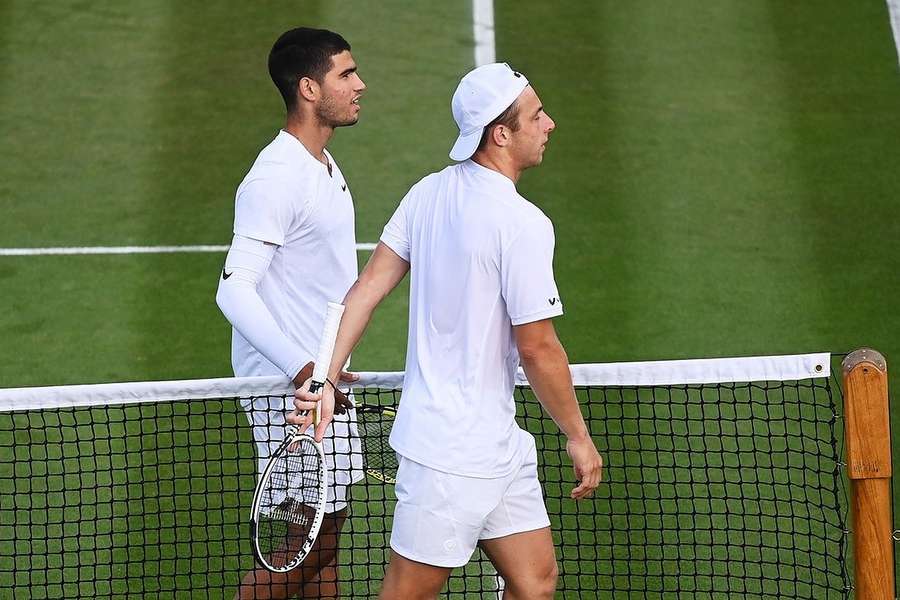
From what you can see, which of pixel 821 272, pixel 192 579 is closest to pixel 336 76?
pixel 192 579

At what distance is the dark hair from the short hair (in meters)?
1.43

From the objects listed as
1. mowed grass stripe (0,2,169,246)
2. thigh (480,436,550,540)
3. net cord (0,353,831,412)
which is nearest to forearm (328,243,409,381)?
net cord (0,353,831,412)

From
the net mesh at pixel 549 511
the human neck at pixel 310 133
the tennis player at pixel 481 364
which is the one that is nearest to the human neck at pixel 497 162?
the tennis player at pixel 481 364

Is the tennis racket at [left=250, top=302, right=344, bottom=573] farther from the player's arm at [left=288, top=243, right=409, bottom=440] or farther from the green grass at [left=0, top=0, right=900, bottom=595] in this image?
the green grass at [left=0, top=0, right=900, bottom=595]

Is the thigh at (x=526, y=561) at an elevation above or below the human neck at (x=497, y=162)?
below

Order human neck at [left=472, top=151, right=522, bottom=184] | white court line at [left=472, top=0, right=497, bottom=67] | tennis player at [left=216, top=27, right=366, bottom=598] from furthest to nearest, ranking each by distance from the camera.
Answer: white court line at [left=472, top=0, right=497, bottom=67] → tennis player at [left=216, top=27, right=366, bottom=598] → human neck at [left=472, top=151, right=522, bottom=184]

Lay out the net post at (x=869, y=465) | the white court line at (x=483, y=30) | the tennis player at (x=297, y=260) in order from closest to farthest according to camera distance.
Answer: the net post at (x=869, y=465) → the tennis player at (x=297, y=260) → the white court line at (x=483, y=30)

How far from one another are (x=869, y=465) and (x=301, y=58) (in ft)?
9.75

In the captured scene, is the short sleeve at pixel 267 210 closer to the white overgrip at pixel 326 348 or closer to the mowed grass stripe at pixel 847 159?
the white overgrip at pixel 326 348

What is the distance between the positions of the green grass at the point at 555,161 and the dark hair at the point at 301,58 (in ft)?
9.57

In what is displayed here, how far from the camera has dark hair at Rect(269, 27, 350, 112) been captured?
593 cm

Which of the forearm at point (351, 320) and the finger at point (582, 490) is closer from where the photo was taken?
the finger at point (582, 490)

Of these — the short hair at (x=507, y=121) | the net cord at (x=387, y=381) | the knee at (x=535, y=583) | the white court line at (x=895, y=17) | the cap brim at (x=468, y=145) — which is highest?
the white court line at (x=895, y=17)

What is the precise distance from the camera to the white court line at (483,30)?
1151cm
